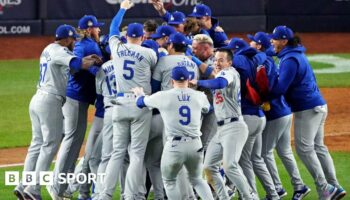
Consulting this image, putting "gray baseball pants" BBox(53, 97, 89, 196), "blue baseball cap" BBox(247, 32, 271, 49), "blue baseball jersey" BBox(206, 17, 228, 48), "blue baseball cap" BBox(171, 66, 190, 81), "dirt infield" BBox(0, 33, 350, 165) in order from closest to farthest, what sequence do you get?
"blue baseball cap" BBox(171, 66, 190, 81) → "gray baseball pants" BBox(53, 97, 89, 196) → "blue baseball cap" BBox(247, 32, 271, 49) → "blue baseball jersey" BBox(206, 17, 228, 48) → "dirt infield" BBox(0, 33, 350, 165)

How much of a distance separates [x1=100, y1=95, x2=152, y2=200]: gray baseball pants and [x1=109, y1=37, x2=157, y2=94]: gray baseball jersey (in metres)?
0.16

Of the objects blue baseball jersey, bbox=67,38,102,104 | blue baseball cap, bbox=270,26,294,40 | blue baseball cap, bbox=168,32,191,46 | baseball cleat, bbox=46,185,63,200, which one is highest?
blue baseball cap, bbox=168,32,191,46

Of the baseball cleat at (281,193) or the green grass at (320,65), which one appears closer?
the baseball cleat at (281,193)

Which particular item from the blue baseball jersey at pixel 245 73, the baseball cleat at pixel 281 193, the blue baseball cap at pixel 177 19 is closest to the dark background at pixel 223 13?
the blue baseball cap at pixel 177 19

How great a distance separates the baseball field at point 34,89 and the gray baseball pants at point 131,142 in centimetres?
106

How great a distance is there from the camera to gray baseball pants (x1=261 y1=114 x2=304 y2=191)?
462 inches

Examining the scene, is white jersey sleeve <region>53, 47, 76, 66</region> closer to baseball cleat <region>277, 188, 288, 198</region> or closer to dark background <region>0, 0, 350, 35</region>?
baseball cleat <region>277, 188, 288, 198</region>

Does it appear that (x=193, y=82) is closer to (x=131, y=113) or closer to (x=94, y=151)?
(x=131, y=113)

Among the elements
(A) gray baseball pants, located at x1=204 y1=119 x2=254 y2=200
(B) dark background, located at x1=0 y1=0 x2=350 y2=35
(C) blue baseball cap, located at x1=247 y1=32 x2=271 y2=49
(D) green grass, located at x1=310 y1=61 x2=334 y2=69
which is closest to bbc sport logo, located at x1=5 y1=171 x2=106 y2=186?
(A) gray baseball pants, located at x1=204 y1=119 x2=254 y2=200

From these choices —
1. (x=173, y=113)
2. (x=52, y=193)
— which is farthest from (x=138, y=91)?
(x=52, y=193)

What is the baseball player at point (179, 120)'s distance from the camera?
33.6 feet

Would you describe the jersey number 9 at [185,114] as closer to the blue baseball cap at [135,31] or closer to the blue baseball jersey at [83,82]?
the blue baseball cap at [135,31]

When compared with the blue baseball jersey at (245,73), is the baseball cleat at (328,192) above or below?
below

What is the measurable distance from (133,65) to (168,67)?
0.37 meters
